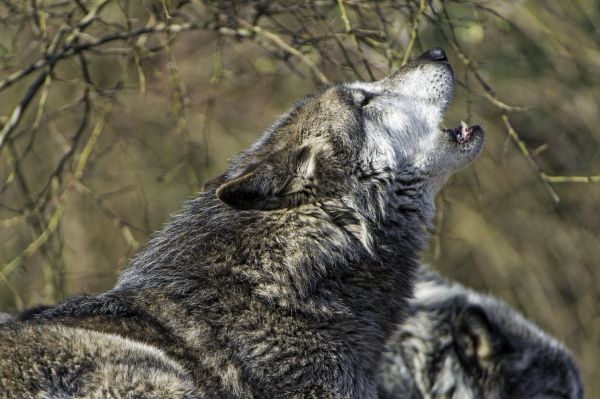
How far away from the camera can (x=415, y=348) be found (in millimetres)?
6145

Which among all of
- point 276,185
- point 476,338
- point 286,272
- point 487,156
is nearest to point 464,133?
point 276,185

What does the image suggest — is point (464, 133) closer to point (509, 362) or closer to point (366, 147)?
point (366, 147)

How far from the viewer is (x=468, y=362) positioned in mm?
6129

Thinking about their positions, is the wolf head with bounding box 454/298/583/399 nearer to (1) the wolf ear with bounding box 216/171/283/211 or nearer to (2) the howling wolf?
(2) the howling wolf

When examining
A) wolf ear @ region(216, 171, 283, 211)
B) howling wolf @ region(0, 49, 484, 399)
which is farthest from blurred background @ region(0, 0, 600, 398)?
wolf ear @ region(216, 171, 283, 211)

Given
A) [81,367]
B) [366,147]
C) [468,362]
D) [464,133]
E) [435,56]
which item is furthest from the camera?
[468,362]

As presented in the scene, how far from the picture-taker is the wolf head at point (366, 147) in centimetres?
467

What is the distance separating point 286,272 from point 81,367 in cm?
108

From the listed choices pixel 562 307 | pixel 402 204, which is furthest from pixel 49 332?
pixel 562 307

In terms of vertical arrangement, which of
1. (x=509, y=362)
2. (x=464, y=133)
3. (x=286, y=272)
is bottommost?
(x=509, y=362)

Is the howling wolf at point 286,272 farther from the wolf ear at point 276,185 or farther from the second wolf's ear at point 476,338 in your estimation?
the second wolf's ear at point 476,338

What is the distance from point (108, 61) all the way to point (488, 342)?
629cm

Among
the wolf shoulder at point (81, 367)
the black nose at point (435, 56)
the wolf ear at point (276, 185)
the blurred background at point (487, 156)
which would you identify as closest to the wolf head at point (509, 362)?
the black nose at point (435, 56)

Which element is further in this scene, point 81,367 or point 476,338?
point 476,338
